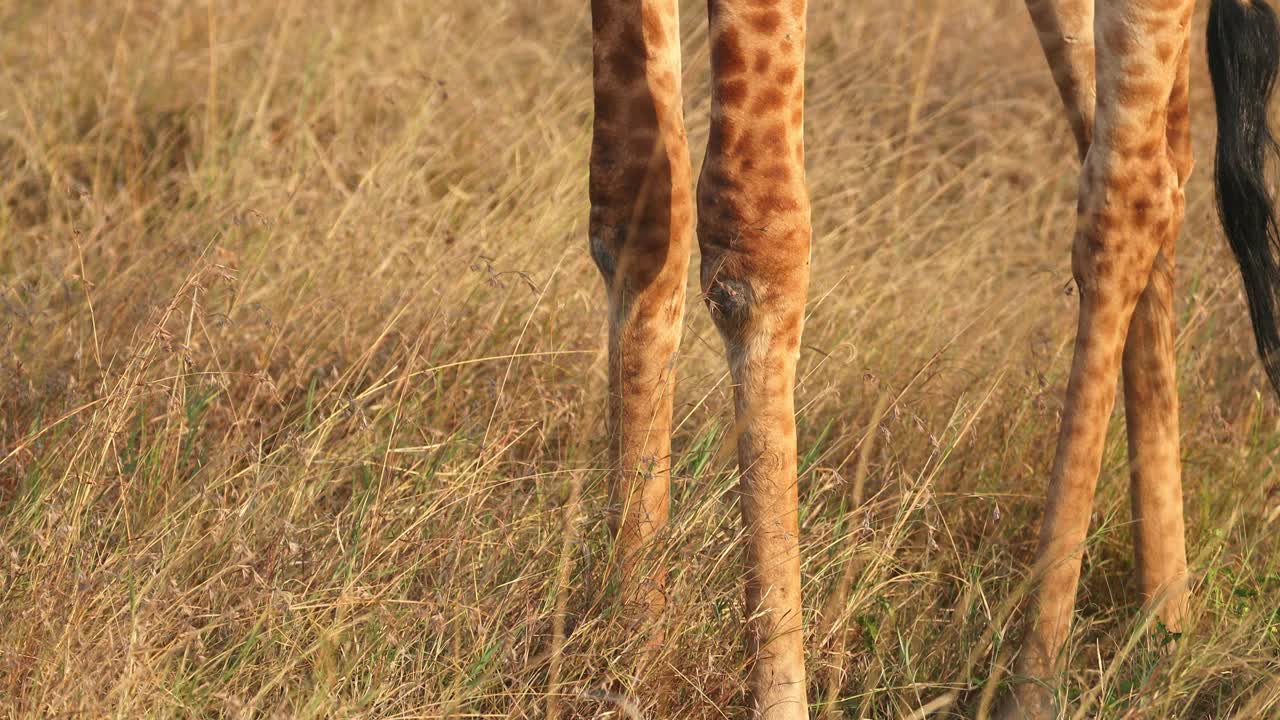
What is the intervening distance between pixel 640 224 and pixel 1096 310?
863mm

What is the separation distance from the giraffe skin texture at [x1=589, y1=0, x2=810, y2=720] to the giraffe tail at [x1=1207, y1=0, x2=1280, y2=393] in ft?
4.03

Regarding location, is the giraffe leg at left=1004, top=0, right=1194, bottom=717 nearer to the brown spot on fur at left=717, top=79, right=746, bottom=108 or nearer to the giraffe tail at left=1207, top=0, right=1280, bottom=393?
the giraffe tail at left=1207, top=0, right=1280, bottom=393

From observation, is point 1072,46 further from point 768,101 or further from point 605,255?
point 605,255

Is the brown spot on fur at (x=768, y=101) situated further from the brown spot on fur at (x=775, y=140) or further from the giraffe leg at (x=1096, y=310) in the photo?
the giraffe leg at (x=1096, y=310)

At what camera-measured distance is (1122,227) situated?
256 centimetres

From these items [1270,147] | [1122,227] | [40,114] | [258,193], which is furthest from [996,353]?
[40,114]

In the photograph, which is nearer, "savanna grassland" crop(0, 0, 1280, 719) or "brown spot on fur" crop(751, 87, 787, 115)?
"brown spot on fur" crop(751, 87, 787, 115)

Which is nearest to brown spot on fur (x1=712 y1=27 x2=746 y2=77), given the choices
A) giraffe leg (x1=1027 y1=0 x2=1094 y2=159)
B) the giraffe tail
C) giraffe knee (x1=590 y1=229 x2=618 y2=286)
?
giraffe knee (x1=590 y1=229 x2=618 y2=286)

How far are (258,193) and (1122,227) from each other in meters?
2.44

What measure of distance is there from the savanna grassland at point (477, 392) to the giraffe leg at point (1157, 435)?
0.11 metres

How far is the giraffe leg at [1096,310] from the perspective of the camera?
2.53 meters

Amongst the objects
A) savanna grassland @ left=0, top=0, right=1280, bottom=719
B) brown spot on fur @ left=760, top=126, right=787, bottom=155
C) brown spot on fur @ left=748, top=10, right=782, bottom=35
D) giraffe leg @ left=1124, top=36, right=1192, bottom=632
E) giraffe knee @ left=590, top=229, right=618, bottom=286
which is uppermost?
brown spot on fur @ left=748, top=10, right=782, bottom=35

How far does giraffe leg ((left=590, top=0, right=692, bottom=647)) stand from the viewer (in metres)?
2.49

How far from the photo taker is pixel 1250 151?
3.01 metres
